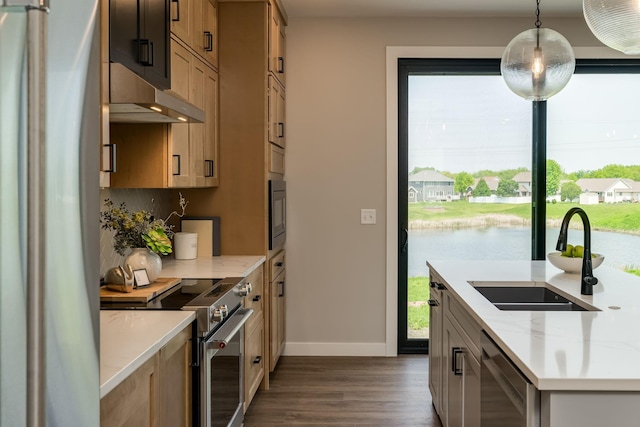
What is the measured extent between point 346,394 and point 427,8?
111 inches

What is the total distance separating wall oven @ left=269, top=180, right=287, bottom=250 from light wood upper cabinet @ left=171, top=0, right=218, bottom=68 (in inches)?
34.8

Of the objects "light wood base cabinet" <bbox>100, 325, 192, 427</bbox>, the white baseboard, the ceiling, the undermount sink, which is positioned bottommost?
the white baseboard

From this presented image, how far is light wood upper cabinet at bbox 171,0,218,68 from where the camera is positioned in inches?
113

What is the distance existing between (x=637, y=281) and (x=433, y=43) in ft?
8.45

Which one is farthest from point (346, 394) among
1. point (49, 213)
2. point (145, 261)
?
point (49, 213)

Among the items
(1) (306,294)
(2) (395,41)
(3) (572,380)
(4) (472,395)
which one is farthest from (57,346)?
(2) (395,41)

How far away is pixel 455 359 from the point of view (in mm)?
2621

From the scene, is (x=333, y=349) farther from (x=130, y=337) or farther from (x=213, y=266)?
(x=130, y=337)

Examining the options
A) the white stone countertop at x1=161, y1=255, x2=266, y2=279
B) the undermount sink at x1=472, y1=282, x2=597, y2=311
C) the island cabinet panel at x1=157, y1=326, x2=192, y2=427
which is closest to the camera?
the island cabinet panel at x1=157, y1=326, x2=192, y2=427

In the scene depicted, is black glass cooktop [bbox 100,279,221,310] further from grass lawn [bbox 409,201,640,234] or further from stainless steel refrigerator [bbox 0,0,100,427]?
grass lawn [bbox 409,201,640,234]

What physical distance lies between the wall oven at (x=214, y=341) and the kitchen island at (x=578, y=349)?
96cm

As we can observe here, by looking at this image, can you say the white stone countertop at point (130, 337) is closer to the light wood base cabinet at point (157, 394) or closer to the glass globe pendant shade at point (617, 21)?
the light wood base cabinet at point (157, 394)

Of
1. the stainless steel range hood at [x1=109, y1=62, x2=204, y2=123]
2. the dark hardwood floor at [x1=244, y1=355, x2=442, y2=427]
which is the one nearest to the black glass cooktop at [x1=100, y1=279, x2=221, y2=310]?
the stainless steel range hood at [x1=109, y1=62, x2=204, y2=123]

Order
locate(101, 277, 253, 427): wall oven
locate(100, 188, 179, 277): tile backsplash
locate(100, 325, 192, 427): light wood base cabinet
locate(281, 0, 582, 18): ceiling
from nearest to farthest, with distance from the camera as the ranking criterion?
locate(100, 325, 192, 427): light wood base cabinet → locate(101, 277, 253, 427): wall oven → locate(100, 188, 179, 277): tile backsplash → locate(281, 0, 582, 18): ceiling
